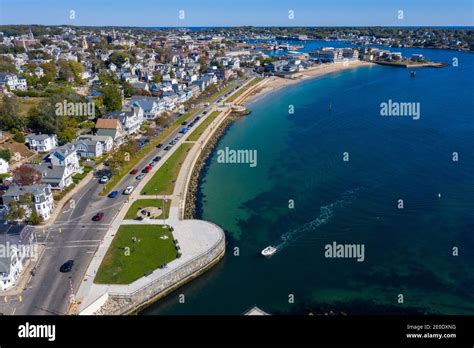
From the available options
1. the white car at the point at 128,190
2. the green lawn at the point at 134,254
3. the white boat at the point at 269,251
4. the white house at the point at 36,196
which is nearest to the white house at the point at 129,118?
the white car at the point at 128,190

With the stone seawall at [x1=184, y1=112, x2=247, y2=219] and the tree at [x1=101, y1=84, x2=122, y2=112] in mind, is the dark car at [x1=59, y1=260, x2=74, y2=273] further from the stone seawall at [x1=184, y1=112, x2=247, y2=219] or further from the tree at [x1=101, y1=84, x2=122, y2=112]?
the tree at [x1=101, y1=84, x2=122, y2=112]

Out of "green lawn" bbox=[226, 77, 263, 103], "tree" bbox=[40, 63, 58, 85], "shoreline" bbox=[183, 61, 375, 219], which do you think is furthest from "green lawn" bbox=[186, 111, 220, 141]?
"tree" bbox=[40, 63, 58, 85]

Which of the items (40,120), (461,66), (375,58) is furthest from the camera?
(375,58)

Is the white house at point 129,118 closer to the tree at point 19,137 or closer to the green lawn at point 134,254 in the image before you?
the tree at point 19,137

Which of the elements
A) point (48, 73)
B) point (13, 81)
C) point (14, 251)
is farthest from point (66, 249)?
point (48, 73)

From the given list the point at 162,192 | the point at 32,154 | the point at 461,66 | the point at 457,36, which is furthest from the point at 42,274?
the point at 457,36

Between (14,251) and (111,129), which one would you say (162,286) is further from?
(111,129)

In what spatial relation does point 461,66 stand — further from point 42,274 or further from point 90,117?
point 42,274
